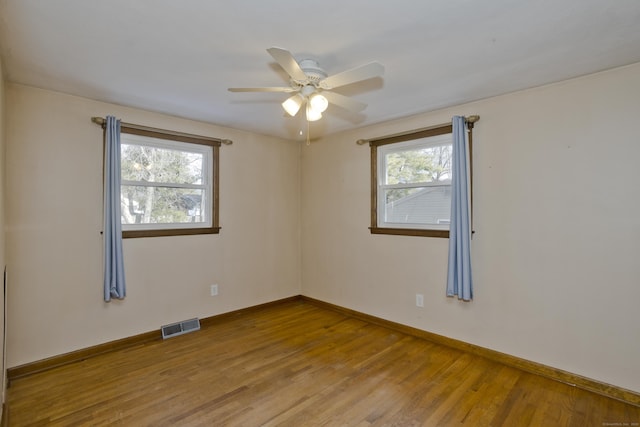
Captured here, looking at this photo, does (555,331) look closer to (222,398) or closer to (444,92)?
(444,92)

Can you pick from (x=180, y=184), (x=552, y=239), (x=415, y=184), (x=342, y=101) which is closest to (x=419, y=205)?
(x=415, y=184)

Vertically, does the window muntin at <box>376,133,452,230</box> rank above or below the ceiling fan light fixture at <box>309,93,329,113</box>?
below

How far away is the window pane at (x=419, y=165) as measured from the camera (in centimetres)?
337

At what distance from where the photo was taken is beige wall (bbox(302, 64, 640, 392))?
2.36m

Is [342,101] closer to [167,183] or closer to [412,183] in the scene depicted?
[412,183]

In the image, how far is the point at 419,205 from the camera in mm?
3557

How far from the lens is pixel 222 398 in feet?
7.68

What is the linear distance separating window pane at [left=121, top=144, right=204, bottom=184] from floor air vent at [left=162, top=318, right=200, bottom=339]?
1574mm

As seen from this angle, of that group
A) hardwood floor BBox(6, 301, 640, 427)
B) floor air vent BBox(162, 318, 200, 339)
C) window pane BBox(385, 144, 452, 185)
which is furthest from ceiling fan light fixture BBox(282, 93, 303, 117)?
floor air vent BBox(162, 318, 200, 339)

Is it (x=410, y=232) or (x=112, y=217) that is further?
(x=410, y=232)

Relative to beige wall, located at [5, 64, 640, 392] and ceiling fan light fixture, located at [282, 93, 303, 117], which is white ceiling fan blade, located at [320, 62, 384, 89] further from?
beige wall, located at [5, 64, 640, 392]

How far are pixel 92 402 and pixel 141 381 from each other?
0.34m

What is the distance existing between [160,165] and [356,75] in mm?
2504

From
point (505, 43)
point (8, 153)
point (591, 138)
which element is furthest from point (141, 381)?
point (591, 138)
